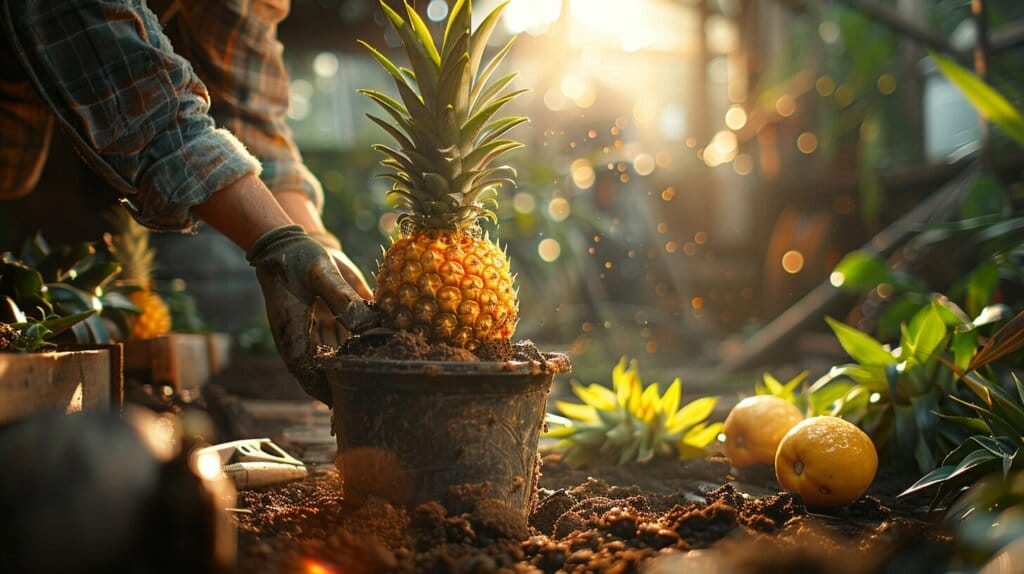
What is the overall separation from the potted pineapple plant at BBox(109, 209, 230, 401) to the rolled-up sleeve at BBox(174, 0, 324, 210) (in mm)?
1061

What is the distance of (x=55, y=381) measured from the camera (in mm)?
2115

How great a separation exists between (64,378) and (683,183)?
10.5m

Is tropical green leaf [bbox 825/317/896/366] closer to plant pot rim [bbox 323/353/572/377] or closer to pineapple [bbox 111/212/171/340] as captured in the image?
plant pot rim [bbox 323/353/572/377]

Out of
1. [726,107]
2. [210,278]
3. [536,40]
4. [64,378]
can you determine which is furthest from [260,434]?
[726,107]

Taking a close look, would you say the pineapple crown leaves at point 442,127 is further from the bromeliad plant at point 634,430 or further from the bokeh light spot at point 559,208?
the bokeh light spot at point 559,208

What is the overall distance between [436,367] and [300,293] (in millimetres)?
571

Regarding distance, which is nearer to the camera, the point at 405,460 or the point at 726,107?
the point at 405,460

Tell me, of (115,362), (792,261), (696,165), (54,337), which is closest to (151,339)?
(54,337)

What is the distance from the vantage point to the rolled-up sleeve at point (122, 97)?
2176 millimetres

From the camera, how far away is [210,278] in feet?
21.6

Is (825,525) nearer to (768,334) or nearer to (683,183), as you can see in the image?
(768,334)

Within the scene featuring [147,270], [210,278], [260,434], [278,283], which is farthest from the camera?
[210,278]

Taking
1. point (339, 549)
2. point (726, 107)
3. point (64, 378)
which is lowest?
point (339, 549)

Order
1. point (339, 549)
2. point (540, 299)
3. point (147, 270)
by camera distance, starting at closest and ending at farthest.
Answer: point (339, 549), point (147, 270), point (540, 299)
